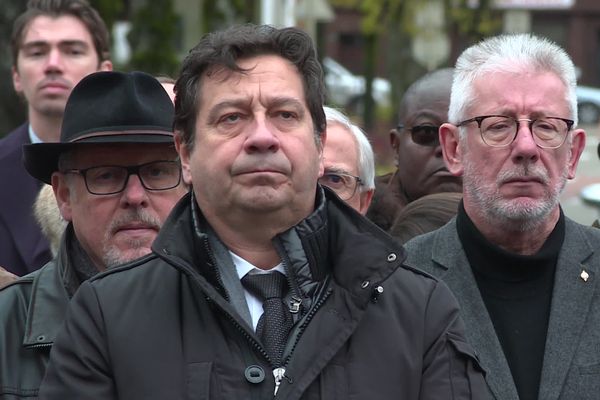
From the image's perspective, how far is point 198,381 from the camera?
321cm

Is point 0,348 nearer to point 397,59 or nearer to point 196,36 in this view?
point 196,36

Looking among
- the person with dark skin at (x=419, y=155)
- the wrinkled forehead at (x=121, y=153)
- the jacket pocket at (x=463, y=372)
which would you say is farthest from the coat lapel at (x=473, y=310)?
the person with dark skin at (x=419, y=155)

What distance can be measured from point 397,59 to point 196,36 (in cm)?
837

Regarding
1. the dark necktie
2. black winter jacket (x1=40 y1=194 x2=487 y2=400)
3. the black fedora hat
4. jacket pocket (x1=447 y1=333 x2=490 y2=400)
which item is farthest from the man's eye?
the black fedora hat

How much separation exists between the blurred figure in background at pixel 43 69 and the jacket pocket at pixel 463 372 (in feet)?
9.54

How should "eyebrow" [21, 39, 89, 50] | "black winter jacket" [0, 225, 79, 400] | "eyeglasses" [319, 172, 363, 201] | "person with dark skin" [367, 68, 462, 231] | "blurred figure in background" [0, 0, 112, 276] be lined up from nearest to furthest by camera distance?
"black winter jacket" [0, 225, 79, 400]
"eyeglasses" [319, 172, 363, 201]
"person with dark skin" [367, 68, 462, 231]
"blurred figure in background" [0, 0, 112, 276]
"eyebrow" [21, 39, 89, 50]

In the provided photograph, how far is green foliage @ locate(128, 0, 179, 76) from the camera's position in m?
16.2

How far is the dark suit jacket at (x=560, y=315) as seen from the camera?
3.92m

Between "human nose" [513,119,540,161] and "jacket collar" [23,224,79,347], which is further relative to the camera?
"human nose" [513,119,540,161]

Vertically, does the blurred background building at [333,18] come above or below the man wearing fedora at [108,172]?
below

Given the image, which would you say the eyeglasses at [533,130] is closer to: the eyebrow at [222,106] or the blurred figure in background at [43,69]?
the eyebrow at [222,106]

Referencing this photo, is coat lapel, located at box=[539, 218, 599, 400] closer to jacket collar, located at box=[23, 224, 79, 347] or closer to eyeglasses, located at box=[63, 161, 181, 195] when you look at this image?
eyeglasses, located at box=[63, 161, 181, 195]

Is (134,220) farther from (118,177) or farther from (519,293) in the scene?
(519,293)

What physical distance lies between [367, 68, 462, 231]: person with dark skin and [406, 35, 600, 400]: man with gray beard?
4.89 ft
